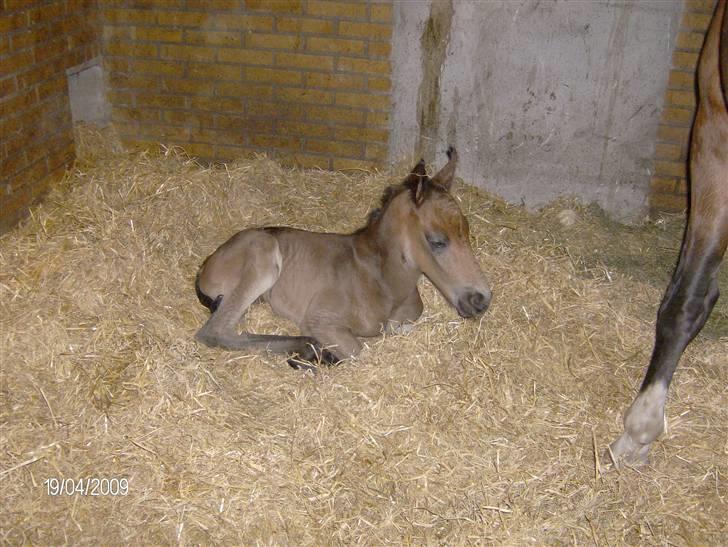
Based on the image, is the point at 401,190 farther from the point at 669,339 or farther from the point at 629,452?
the point at 629,452

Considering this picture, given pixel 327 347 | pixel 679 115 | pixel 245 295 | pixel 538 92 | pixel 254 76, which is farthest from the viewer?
pixel 254 76

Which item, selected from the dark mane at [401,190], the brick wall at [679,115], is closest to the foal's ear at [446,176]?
the dark mane at [401,190]

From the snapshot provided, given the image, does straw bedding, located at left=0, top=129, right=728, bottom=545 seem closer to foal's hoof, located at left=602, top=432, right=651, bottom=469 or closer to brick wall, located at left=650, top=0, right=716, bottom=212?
foal's hoof, located at left=602, top=432, right=651, bottom=469

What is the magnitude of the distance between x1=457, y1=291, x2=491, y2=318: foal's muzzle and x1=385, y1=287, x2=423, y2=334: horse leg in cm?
40

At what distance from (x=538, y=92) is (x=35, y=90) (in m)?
3.58

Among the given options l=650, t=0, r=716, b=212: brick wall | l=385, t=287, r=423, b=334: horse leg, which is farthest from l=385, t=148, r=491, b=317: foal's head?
l=650, t=0, r=716, b=212: brick wall

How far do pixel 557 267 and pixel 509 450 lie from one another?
5.55ft

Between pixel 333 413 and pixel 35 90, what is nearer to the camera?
pixel 333 413

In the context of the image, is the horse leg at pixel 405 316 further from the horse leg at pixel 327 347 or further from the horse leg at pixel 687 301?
the horse leg at pixel 687 301

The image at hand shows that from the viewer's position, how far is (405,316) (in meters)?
3.87

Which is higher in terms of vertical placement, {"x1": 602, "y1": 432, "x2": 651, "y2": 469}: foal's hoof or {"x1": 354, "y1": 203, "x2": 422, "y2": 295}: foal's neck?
{"x1": 354, "y1": 203, "x2": 422, "y2": 295}: foal's neck

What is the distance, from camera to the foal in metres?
3.51

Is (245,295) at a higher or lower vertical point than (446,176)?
lower

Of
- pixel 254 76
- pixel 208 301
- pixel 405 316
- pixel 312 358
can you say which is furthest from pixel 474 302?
pixel 254 76
